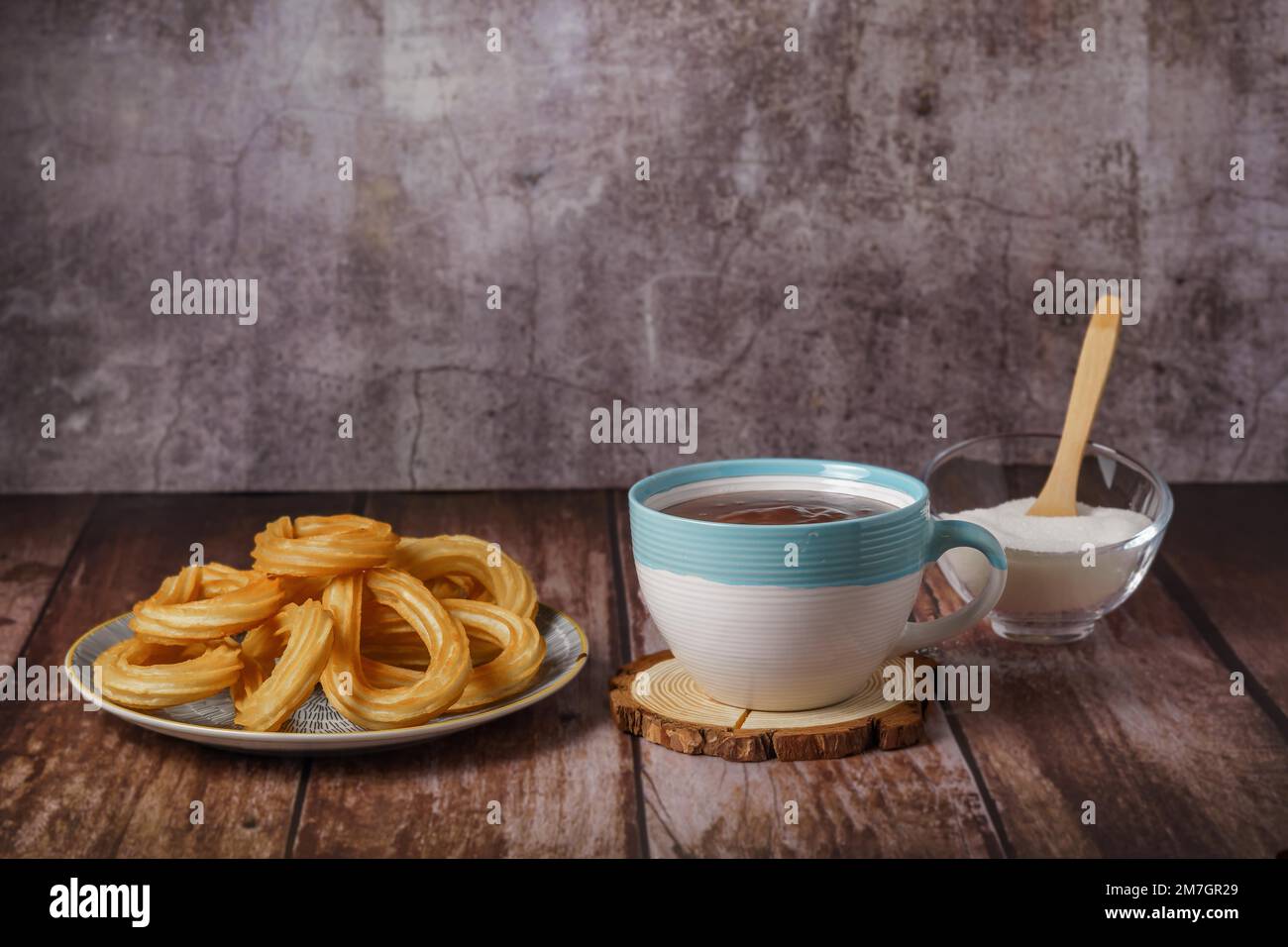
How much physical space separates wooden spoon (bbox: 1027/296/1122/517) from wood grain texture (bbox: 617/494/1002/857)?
272 millimetres

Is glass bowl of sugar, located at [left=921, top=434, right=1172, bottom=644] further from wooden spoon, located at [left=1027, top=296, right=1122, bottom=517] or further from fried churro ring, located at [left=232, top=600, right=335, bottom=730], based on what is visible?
fried churro ring, located at [left=232, top=600, right=335, bottom=730]

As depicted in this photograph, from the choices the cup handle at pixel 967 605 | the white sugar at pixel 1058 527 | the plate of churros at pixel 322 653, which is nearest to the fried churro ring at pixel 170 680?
the plate of churros at pixel 322 653

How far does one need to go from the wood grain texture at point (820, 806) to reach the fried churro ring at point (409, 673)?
4.7 inches

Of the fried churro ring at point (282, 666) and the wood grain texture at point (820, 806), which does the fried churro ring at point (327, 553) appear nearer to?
the fried churro ring at point (282, 666)

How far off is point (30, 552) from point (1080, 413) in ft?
2.90

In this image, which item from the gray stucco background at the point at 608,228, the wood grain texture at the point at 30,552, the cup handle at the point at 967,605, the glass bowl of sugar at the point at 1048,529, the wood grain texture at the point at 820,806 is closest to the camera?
the wood grain texture at the point at 820,806

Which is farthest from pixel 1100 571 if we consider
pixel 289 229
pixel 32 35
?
pixel 32 35

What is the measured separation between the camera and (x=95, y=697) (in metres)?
0.73

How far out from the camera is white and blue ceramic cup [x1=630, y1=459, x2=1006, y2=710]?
27.5 inches

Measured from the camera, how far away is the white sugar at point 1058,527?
903 mm

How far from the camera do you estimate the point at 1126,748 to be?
0.77 meters

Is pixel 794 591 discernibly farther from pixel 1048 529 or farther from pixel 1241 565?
pixel 1241 565

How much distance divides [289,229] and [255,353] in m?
0.13

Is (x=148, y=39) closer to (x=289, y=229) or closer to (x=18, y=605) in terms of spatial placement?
(x=289, y=229)
